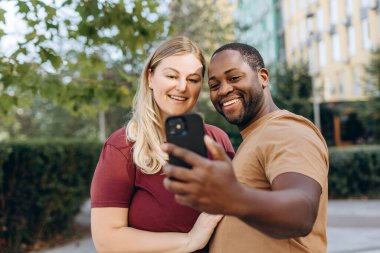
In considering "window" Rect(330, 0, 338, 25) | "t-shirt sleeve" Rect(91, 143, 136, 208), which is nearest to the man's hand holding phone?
"t-shirt sleeve" Rect(91, 143, 136, 208)

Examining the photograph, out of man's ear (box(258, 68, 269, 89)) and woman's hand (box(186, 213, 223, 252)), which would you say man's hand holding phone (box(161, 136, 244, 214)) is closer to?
woman's hand (box(186, 213, 223, 252))

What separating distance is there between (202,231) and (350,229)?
8.33 meters

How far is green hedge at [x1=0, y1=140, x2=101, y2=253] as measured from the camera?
7562 mm

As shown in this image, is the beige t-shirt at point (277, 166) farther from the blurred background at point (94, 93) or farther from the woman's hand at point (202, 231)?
the blurred background at point (94, 93)

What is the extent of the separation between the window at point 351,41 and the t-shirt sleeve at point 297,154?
3803 cm

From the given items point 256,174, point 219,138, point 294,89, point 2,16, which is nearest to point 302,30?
point 294,89

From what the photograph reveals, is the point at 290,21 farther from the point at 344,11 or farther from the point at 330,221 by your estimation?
the point at 330,221

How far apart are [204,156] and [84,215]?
34.9 ft

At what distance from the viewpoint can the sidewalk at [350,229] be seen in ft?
26.2

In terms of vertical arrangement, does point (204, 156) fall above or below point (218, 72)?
below

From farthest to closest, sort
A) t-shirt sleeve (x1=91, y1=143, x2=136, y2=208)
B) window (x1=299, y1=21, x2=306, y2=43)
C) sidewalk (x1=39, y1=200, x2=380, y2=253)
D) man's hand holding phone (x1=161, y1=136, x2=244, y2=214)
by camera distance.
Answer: window (x1=299, y1=21, x2=306, y2=43) < sidewalk (x1=39, y1=200, x2=380, y2=253) < t-shirt sleeve (x1=91, y1=143, x2=136, y2=208) < man's hand holding phone (x1=161, y1=136, x2=244, y2=214)

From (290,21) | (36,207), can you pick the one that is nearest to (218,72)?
(36,207)

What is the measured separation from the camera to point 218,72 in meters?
2.07

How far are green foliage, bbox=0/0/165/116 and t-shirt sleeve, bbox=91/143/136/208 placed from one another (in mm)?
2151
